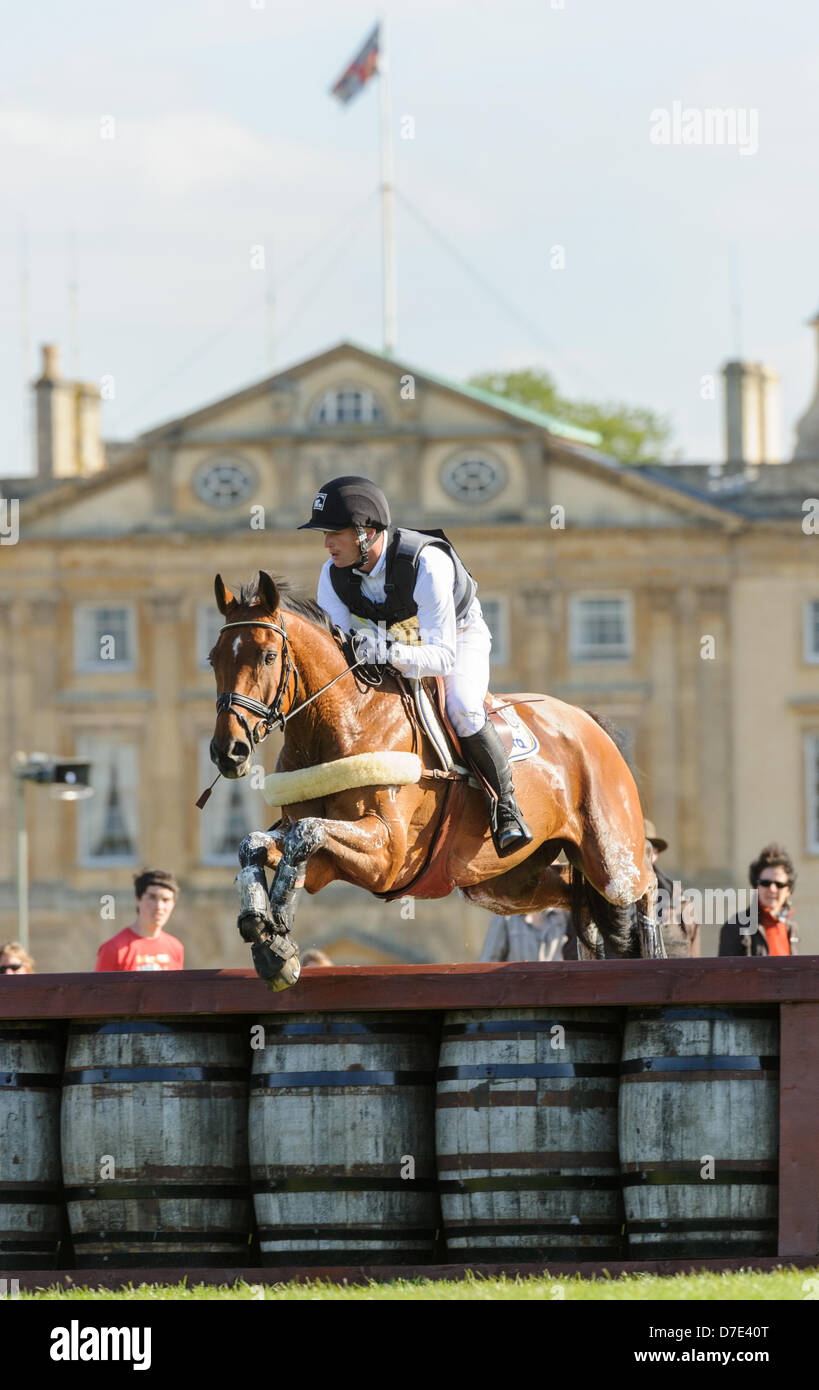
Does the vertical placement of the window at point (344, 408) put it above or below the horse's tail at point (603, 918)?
above

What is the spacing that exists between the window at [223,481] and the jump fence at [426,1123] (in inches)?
1614

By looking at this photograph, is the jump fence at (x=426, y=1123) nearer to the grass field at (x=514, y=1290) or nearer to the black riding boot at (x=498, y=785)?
the grass field at (x=514, y=1290)

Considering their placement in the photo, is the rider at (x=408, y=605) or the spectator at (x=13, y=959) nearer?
the rider at (x=408, y=605)

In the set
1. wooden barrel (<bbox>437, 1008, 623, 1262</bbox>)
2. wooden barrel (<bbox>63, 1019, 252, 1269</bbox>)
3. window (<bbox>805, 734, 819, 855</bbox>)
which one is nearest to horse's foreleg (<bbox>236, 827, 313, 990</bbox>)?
wooden barrel (<bbox>63, 1019, 252, 1269</bbox>)

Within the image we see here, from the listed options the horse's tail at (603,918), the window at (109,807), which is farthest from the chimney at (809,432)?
the horse's tail at (603,918)

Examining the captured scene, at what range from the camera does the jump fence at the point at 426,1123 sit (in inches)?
303

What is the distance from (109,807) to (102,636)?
3.53 meters

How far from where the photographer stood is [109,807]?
47.6 metres

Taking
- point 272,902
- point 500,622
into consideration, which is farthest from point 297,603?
point 500,622

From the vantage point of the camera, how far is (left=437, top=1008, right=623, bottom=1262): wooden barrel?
7.77m

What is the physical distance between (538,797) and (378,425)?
38.8 meters

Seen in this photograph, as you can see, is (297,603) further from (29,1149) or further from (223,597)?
(29,1149)

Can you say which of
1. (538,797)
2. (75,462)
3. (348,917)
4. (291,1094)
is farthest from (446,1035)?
(75,462)
